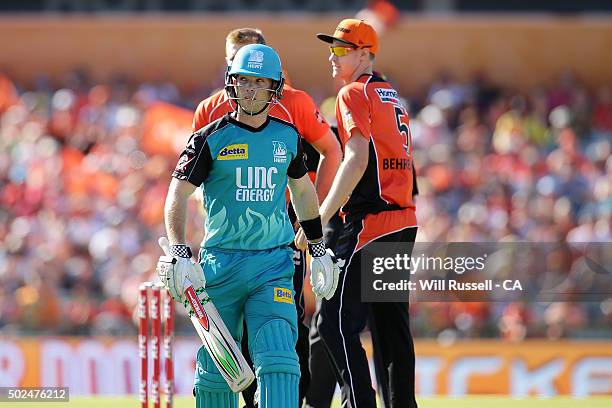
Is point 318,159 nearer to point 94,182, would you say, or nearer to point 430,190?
point 430,190

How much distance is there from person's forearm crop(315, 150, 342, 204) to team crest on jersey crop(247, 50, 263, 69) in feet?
4.20

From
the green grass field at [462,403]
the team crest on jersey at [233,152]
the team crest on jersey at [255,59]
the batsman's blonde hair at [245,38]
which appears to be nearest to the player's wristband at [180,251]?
the team crest on jersey at [233,152]

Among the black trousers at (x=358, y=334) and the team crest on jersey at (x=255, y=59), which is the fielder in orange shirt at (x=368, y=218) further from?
the team crest on jersey at (x=255, y=59)

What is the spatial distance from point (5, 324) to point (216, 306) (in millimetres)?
8015

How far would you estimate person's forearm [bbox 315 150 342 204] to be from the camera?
25.4ft

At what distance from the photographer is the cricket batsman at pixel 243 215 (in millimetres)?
6496

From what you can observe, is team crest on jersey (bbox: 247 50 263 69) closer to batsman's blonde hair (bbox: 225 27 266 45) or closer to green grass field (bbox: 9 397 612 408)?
batsman's blonde hair (bbox: 225 27 266 45)

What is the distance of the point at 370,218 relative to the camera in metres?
7.57

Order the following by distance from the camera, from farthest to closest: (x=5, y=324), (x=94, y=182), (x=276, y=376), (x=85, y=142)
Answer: (x=85, y=142), (x=94, y=182), (x=5, y=324), (x=276, y=376)

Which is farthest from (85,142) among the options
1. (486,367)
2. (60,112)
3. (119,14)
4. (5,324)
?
(486,367)

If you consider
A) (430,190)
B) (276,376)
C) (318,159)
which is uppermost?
(430,190)

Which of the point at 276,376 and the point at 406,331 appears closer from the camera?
the point at 276,376

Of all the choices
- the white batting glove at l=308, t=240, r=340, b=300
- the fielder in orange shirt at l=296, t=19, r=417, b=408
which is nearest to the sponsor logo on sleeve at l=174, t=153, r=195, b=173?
the white batting glove at l=308, t=240, r=340, b=300

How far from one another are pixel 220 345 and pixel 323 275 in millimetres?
742
